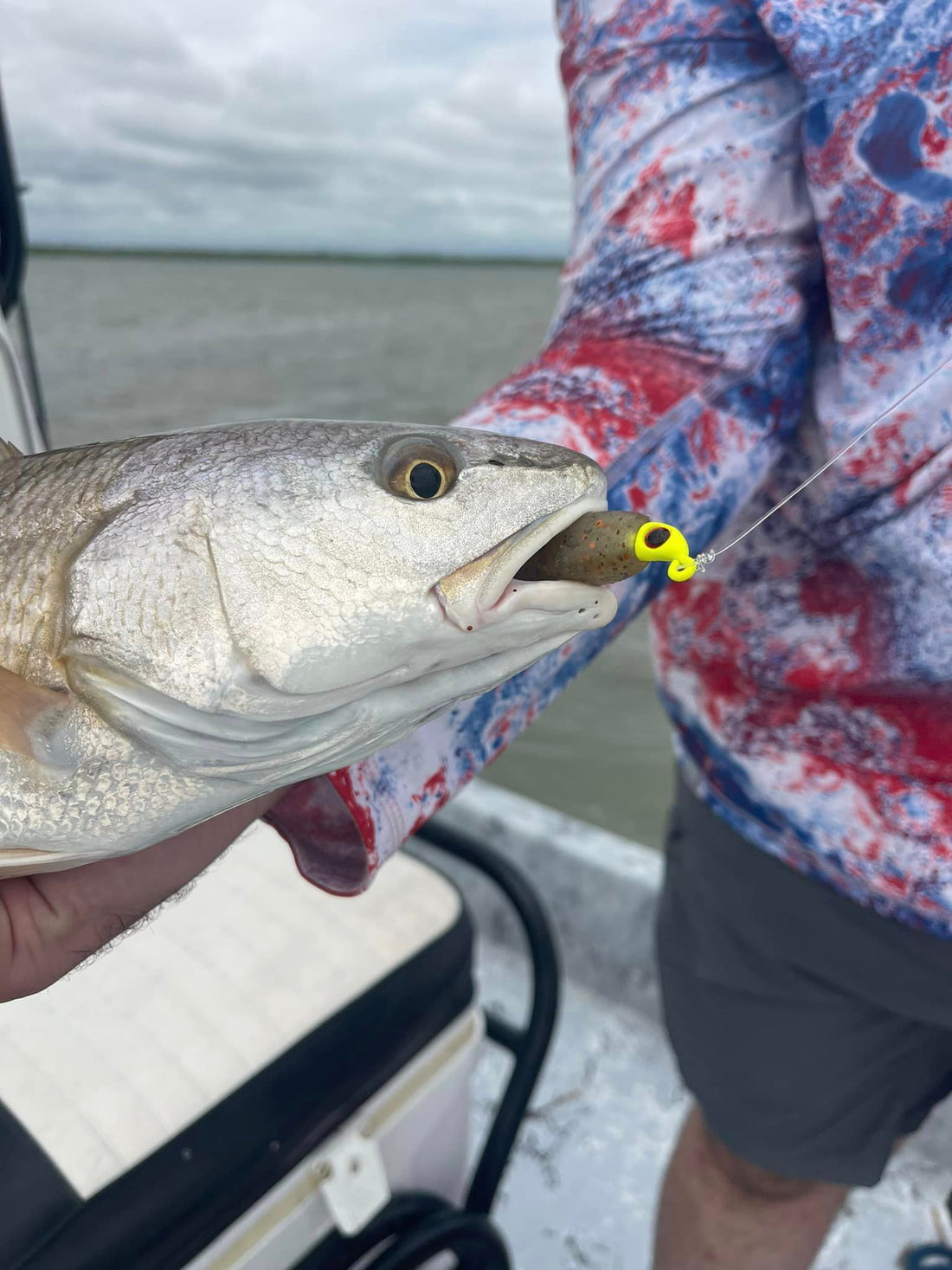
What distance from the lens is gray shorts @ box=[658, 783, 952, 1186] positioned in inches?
45.3

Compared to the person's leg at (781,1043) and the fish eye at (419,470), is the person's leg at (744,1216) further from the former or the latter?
the fish eye at (419,470)

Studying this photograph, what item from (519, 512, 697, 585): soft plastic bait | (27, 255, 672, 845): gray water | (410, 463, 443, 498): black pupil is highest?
(410, 463, 443, 498): black pupil

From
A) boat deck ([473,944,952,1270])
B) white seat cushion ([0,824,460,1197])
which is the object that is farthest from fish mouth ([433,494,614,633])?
boat deck ([473,944,952,1270])

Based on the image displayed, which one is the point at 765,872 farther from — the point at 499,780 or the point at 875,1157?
the point at 499,780

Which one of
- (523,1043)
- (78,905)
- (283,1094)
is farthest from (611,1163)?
(78,905)

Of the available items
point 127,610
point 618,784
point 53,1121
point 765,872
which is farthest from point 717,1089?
point 618,784

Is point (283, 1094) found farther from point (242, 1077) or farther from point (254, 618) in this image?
point (254, 618)

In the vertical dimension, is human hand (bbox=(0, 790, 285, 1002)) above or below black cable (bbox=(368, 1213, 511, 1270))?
above

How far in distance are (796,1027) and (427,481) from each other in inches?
39.1

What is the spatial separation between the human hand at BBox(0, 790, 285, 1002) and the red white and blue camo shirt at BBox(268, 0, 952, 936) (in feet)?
0.34

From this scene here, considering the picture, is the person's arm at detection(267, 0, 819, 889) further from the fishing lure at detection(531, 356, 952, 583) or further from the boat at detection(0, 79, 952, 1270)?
the boat at detection(0, 79, 952, 1270)

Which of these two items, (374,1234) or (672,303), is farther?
(374,1234)

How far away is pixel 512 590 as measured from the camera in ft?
1.95

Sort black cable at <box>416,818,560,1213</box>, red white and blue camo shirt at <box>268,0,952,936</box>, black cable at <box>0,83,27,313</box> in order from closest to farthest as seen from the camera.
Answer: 1. red white and blue camo shirt at <box>268,0,952,936</box>
2. black cable at <box>416,818,560,1213</box>
3. black cable at <box>0,83,27,313</box>
